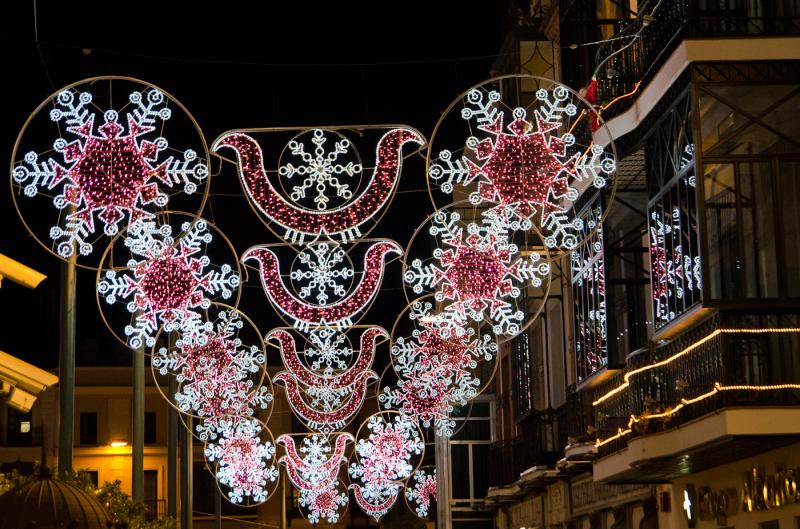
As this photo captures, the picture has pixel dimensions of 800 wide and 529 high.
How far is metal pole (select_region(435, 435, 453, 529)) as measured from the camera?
47875 mm

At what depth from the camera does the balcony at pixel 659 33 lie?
65.6 ft

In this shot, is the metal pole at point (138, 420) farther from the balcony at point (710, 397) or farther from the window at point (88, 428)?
the window at point (88, 428)

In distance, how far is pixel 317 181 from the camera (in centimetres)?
1817

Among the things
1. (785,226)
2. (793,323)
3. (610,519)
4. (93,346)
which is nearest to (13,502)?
(793,323)

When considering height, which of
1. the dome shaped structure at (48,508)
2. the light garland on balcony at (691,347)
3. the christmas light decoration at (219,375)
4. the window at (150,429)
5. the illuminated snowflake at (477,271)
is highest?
the window at (150,429)

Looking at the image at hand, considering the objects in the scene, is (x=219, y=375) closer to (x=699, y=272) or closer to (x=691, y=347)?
(x=691, y=347)

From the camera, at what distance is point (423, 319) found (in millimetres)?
25031

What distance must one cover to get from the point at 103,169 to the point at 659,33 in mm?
9563

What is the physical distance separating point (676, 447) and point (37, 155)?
933cm

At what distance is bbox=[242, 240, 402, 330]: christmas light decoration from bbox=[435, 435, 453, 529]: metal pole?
2723 centimetres

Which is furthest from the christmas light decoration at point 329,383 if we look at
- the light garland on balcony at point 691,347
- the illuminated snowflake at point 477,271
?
the illuminated snowflake at point 477,271

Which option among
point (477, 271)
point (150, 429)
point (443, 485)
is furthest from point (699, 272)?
point (150, 429)

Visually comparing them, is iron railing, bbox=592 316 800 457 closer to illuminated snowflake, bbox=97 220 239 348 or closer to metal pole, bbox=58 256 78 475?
illuminated snowflake, bbox=97 220 239 348

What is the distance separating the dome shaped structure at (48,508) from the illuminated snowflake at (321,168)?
18.4 ft
